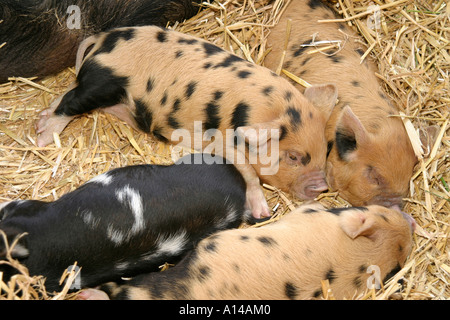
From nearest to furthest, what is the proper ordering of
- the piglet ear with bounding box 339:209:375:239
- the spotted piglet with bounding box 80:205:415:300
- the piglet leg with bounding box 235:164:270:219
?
the spotted piglet with bounding box 80:205:415:300 → the piglet ear with bounding box 339:209:375:239 → the piglet leg with bounding box 235:164:270:219

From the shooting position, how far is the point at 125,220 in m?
4.02

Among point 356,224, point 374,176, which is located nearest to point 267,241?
point 356,224

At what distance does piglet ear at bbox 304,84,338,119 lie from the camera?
462cm

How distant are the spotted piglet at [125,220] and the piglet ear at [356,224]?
78cm

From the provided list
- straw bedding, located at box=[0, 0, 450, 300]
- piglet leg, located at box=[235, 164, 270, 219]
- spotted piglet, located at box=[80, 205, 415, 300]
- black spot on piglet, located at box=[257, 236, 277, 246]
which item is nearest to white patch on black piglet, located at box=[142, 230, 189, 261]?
spotted piglet, located at box=[80, 205, 415, 300]

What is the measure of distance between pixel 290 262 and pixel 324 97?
1.39 meters

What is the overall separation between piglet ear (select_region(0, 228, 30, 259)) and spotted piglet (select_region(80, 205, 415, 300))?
467 millimetres

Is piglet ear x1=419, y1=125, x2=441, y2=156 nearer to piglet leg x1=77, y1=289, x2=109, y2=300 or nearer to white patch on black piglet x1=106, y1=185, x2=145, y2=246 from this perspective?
white patch on black piglet x1=106, y1=185, x2=145, y2=246

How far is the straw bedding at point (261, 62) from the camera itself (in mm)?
4625

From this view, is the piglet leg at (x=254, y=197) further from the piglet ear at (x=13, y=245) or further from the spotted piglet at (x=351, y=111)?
the piglet ear at (x=13, y=245)

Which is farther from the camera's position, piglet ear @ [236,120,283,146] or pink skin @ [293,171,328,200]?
pink skin @ [293,171,328,200]

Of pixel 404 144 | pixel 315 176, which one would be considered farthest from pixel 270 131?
pixel 404 144

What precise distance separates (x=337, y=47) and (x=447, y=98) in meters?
0.96

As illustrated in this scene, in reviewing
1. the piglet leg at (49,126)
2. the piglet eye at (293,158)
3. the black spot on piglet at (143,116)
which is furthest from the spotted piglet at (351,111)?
the piglet leg at (49,126)
